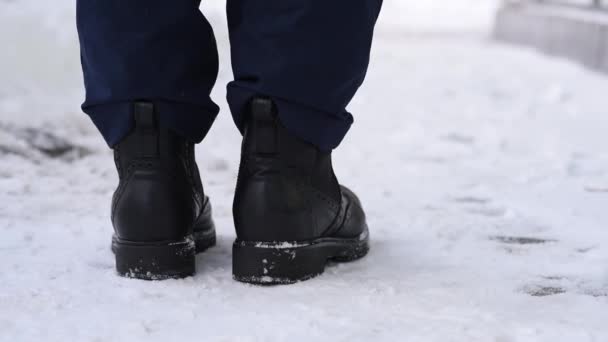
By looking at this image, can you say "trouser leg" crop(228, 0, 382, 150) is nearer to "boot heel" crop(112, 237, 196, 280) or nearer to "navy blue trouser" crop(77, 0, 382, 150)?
"navy blue trouser" crop(77, 0, 382, 150)

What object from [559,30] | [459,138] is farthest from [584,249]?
[559,30]

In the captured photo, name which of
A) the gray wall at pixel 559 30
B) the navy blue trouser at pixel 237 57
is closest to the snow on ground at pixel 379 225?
the navy blue trouser at pixel 237 57

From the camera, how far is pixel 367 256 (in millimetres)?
1309

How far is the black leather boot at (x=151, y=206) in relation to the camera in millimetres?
1116

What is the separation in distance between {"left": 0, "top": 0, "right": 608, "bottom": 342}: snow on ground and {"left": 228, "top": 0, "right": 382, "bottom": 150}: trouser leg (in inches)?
10.2

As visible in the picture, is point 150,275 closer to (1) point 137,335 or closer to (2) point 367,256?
(1) point 137,335

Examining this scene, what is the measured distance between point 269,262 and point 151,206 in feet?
0.61

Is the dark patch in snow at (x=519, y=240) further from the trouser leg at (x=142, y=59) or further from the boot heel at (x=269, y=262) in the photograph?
the trouser leg at (x=142, y=59)

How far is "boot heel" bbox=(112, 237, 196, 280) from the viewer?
112cm

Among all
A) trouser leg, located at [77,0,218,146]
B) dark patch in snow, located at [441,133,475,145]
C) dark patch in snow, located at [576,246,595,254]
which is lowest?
dark patch in snow, located at [441,133,475,145]

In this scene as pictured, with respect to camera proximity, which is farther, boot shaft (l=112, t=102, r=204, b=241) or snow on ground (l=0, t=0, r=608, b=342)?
boot shaft (l=112, t=102, r=204, b=241)

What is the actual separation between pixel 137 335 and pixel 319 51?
44 cm

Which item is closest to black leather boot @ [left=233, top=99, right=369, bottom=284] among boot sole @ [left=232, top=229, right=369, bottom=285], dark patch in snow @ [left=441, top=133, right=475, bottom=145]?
boot sole @ [left=232, top=229, right=369, bottom=285]

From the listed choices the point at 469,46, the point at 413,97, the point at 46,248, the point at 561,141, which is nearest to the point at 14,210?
the point at 46,248
